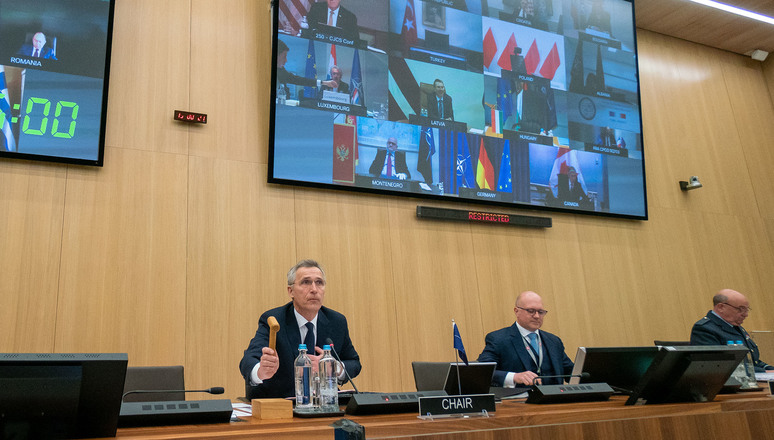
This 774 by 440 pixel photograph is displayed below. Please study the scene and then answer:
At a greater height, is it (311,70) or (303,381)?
(311,70)

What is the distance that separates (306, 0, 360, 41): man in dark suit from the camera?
457 centimetres

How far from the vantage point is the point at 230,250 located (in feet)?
13.5

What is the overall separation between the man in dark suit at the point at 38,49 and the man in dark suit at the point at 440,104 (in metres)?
2.60

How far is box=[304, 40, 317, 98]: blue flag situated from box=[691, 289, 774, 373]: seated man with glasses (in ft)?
10.0

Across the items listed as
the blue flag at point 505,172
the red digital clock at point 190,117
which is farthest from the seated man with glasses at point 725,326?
the red digital clock at point 190,117

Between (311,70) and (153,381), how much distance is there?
8.22 ft

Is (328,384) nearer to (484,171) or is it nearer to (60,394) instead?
(60,394)

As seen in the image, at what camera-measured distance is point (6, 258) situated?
3555mm

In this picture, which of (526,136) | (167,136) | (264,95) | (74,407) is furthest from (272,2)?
(74,407)

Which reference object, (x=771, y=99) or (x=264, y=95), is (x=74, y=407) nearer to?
(x=264, y=95)

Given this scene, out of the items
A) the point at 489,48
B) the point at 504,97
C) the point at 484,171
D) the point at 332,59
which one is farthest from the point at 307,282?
the point at 489,48

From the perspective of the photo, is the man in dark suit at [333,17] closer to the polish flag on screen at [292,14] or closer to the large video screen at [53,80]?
the polish flag on screen at [292,14]

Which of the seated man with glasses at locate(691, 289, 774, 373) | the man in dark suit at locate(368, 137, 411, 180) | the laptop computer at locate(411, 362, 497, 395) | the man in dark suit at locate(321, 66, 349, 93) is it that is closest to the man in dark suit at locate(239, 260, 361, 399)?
the laptop computer at locate(411, 362, 497, 395)

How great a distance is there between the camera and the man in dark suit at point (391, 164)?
15.1 ft
